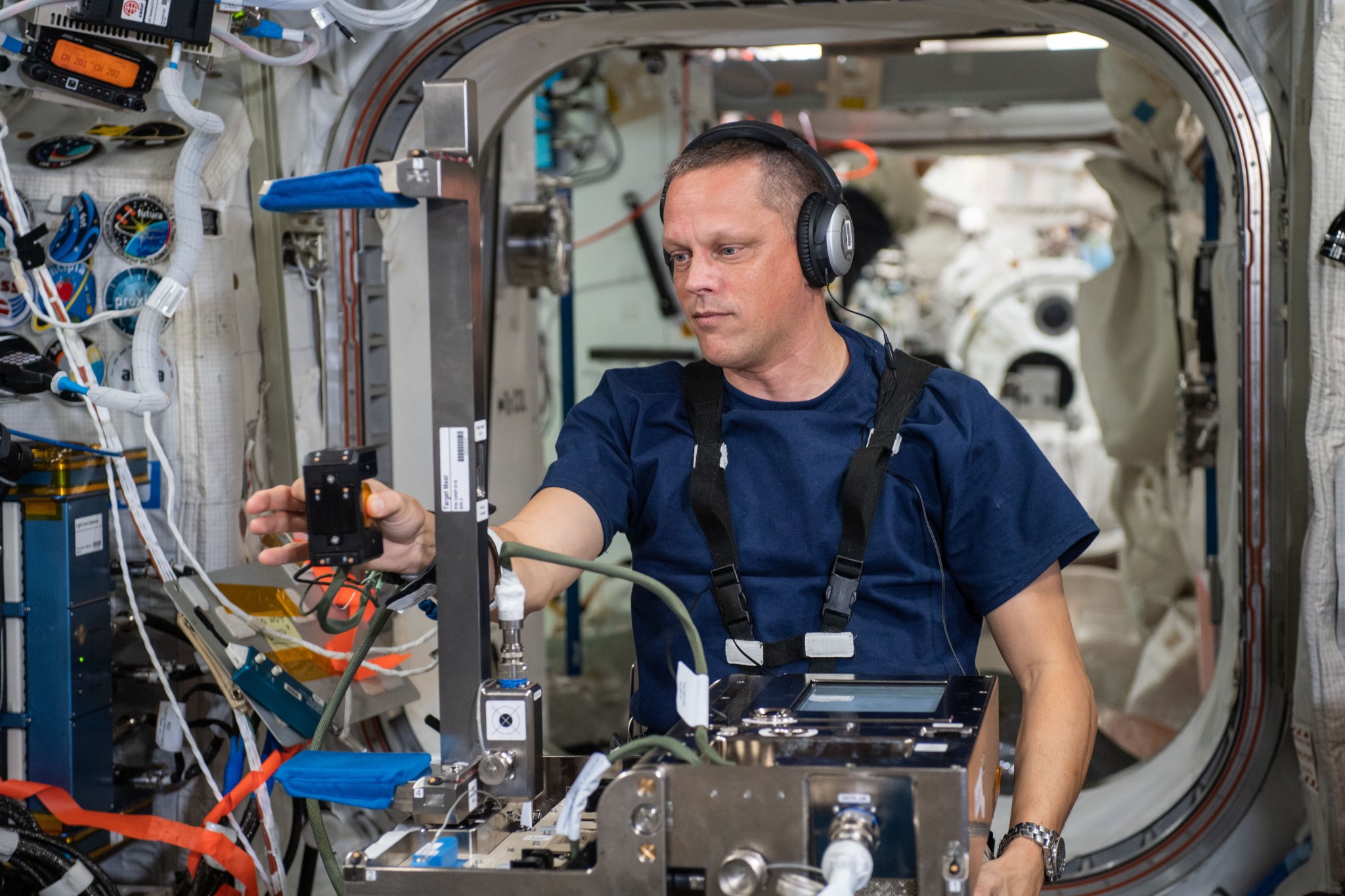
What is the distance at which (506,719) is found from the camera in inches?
54.8

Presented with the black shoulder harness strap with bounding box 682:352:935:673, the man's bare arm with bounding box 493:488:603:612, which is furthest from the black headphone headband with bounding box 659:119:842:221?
the man's bare arm with bounding box 493:488:603:612

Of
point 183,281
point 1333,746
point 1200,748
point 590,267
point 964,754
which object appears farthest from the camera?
point 590,267

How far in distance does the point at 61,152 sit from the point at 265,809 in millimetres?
1453

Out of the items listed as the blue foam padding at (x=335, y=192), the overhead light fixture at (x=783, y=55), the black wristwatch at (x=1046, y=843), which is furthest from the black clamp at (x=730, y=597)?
the overhead light fixture at (x=783, y=55)

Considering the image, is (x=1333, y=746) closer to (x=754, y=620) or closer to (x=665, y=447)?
(x=754, y=620)

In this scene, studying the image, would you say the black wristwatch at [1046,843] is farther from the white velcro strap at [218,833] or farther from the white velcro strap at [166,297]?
the white velcro strap at [166,297]

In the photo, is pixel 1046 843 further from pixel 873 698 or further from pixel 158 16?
pixel 158 16

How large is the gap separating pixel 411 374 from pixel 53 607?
3.56 feet

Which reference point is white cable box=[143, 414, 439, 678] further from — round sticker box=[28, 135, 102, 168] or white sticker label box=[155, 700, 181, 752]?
round sticker box=[28, 135, 102, 168]

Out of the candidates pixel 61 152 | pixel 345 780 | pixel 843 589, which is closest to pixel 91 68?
pixel 61 152

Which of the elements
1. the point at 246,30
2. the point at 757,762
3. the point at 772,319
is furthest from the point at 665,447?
the point at 246,30

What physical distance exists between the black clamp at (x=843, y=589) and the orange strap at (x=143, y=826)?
47.3 inches

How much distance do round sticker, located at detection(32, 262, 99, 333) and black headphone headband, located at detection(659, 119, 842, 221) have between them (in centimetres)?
134

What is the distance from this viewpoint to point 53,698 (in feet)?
7.48
